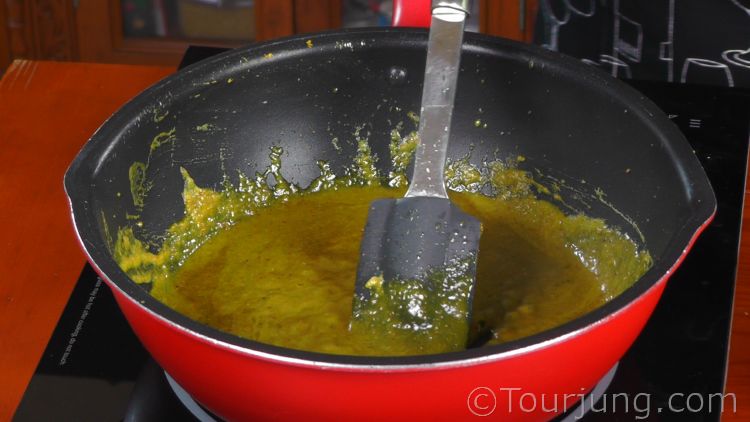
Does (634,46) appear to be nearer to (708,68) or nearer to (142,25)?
(708,68)

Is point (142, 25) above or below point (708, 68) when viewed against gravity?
below

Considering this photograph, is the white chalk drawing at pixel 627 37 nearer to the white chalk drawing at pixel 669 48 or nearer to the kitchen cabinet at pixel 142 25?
the white chalk drawing at pixel 669 48

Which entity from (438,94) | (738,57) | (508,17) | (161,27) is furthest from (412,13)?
(161,27)

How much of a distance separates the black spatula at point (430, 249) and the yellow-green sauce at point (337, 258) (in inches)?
1.0

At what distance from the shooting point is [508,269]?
1.15 meters

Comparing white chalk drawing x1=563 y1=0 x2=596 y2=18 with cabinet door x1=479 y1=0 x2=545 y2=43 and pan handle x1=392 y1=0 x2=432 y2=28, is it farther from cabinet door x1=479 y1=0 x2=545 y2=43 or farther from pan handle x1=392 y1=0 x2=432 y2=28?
cabinet door x1=479 y1=0 x2=545 y2=43

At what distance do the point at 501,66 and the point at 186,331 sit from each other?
1.78 ft

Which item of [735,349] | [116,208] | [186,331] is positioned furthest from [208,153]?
[735,349]

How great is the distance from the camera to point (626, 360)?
3.24ft

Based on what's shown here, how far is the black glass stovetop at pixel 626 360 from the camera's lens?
3.06ft

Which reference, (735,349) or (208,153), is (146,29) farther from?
(735,349)

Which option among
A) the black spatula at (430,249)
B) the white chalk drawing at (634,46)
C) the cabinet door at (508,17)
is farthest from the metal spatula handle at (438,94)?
the cabinet door at (508,17)

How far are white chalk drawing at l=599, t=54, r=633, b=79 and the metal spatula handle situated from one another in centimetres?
52

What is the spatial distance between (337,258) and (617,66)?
0.57 metres
